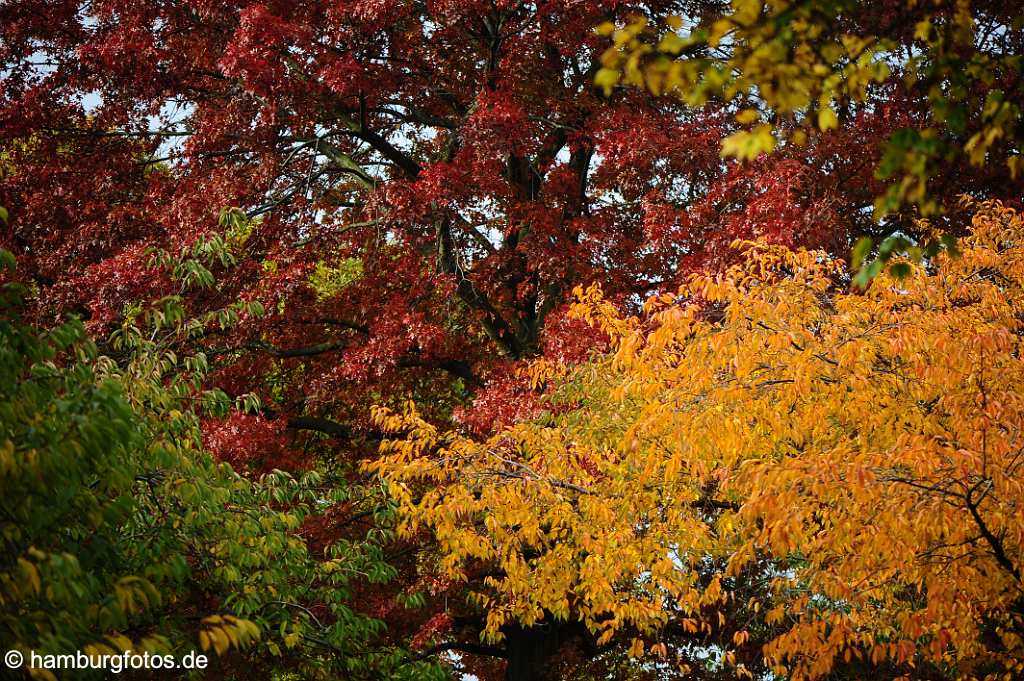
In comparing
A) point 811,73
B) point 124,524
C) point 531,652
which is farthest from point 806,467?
point 531,652

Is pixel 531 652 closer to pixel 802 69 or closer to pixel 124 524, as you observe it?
pixel 124 524

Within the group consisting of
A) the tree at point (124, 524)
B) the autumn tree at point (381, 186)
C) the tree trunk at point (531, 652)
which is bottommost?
the tree trunk at point (531, 652)

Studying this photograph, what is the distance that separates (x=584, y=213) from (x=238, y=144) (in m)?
5.78

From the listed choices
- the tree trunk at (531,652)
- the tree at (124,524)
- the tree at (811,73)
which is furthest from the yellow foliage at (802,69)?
the tree trunk at (531,652)

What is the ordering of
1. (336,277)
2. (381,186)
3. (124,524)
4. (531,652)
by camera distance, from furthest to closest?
1. (336,277)
2. (531,652)
3. (381,186)
4. (124,524)

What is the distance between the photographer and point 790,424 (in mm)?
9977

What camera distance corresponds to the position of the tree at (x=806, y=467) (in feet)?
26.5

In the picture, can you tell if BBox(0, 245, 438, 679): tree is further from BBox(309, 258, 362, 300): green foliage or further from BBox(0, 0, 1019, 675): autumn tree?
BBox(309, 258, 362, 300): green foliage

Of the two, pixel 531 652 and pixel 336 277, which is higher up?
pixel 336 277

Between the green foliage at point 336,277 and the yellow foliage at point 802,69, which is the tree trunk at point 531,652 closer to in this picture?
the green foliage at point 336,277

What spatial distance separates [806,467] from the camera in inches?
310

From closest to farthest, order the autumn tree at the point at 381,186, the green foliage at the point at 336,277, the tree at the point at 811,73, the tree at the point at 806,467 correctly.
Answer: the tree at the point at 811,73 → the tree at the point at 806,467 → the autumn tree at the point at 381,186 → the green foliage at the point at 336,277

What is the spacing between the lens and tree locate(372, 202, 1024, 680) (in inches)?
318

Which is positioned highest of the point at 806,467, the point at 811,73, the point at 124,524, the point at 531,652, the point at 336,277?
the point at 336,277
